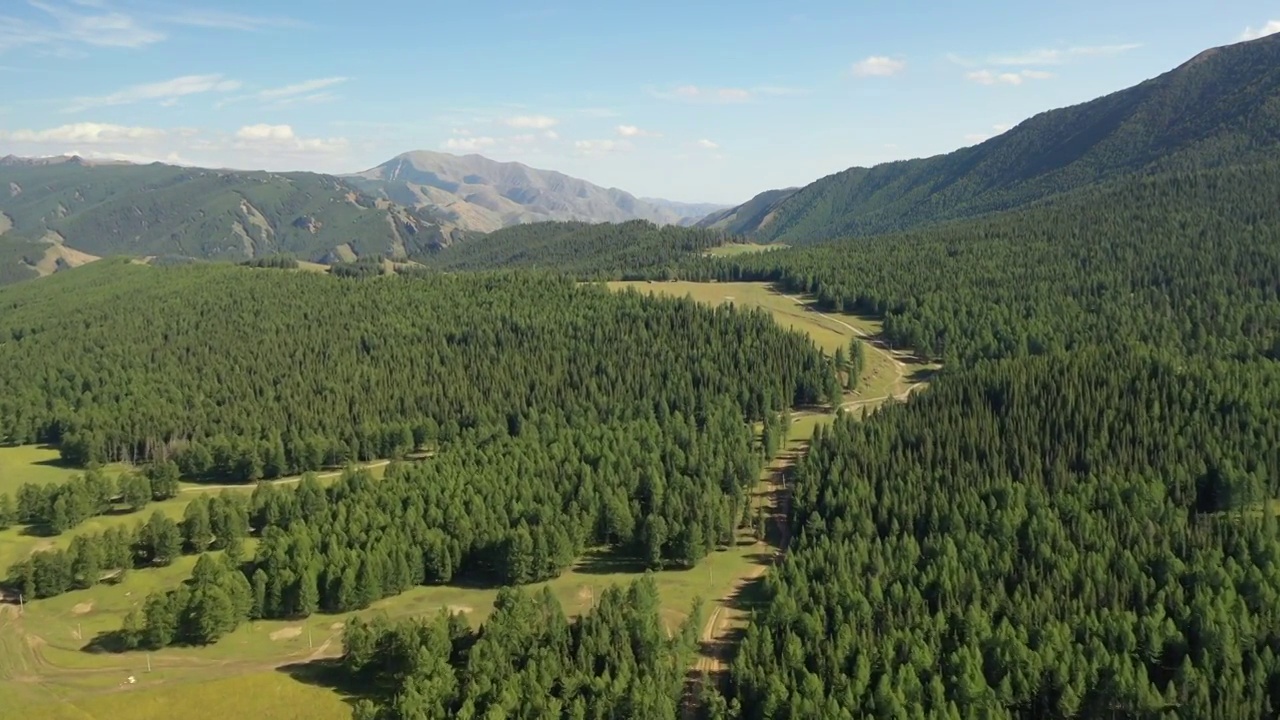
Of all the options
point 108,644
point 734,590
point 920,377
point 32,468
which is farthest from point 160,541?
point 920,377

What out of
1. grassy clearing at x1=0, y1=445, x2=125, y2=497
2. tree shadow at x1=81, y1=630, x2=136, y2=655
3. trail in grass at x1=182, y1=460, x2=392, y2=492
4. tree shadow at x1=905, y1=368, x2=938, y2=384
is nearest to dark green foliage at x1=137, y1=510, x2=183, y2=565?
tree shadow at x1=81, y1=630, x2=136, y2=655

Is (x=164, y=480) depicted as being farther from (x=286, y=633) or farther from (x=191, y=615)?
(x=286, y=633)

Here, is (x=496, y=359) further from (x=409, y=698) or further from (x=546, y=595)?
(x=409, y=698)

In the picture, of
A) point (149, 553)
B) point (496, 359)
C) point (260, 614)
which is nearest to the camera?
point (260, 614)

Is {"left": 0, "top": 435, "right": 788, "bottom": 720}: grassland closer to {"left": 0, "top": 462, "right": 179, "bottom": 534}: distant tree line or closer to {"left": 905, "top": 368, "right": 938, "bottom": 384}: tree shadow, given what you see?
{"left": 0, "top": 462, "right": 179, "bottom": 534}: distant tree line

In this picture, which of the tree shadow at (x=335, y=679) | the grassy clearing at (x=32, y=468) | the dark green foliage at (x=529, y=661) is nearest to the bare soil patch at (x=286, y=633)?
the tree shadow at (x=335, y=679)

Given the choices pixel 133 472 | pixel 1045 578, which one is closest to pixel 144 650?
pixel 133 472
